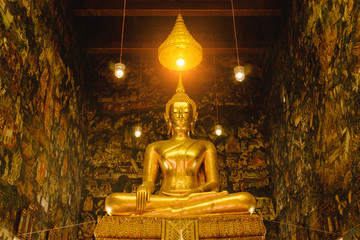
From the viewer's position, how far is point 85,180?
7051 millimetres

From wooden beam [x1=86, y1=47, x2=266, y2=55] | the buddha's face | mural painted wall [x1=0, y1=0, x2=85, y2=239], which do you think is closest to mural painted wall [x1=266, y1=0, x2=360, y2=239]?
wooden beam [x1=86, y1=47, x2=266, y2=55]

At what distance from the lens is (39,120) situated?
5141mm

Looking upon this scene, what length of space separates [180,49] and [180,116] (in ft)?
3.39

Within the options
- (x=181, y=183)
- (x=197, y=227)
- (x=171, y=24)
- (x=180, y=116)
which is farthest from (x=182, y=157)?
(x=171, y=24)

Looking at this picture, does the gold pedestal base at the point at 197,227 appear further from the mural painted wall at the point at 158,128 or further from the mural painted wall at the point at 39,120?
the mural painted wall at the point at 158,128

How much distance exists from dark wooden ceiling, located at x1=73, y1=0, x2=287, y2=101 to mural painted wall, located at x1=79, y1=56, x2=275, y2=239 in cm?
36

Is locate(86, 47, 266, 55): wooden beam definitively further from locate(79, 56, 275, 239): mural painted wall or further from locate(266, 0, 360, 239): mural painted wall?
locate(266, 0, 360, 239): mural painted wall

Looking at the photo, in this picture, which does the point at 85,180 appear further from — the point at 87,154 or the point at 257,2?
the point at 257,2

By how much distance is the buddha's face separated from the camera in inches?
245

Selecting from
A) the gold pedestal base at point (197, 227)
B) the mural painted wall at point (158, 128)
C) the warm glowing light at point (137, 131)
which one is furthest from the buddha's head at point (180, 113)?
the gold pedestal base at point (197, 227)

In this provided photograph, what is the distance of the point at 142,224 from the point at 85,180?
2806 millimetres

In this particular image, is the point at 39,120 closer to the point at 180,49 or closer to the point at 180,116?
the point at 180,116

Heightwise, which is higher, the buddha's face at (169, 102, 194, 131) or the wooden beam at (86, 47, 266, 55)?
the wooden beam at (86, 47, 266, 55)

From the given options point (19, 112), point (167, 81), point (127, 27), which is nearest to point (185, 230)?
point (19, 112)
